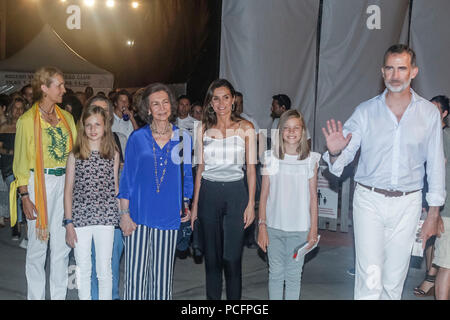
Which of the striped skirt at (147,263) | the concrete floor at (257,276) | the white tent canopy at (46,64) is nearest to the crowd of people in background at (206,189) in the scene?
the striped skirt at (147,263)

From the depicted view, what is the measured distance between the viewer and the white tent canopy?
15367 mm

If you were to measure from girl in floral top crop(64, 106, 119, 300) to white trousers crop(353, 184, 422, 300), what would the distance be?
2.03 metres

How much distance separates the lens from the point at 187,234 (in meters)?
4.79

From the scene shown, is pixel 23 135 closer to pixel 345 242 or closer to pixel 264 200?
pixel 264 200

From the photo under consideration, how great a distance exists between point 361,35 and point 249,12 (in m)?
1.91

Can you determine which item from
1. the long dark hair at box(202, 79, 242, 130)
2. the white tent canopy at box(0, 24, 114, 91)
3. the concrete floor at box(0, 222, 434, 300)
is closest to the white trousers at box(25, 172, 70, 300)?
the concrete floor at box(0, 222, 434, 300)

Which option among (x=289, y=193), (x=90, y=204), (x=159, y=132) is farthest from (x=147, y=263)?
(x=289, y=193)

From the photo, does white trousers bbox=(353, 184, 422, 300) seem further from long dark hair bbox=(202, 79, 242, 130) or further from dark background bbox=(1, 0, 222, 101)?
dark background bbox=(1, 0, 222, 101)

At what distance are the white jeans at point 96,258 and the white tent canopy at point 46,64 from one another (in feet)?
37.6

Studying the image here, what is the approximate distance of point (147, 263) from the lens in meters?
4.59

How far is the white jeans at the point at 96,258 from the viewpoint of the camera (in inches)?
182

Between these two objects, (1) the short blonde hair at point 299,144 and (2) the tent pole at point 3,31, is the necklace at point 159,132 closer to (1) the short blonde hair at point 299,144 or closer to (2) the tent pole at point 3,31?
(1) the short blonde hair at point 299,144

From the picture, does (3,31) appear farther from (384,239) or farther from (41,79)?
(384,239)
